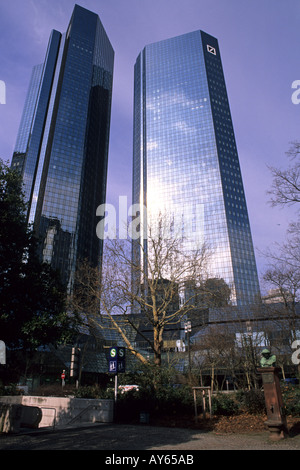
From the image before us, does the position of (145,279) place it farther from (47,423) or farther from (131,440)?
(131,440)

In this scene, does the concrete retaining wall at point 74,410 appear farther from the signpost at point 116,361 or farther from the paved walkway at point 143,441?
the paved walkway at point 143,441

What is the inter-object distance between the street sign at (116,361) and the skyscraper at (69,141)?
3469 inches

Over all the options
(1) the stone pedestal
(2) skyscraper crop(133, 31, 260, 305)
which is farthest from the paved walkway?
(2) skyscraper crop(133, 31, 260, 305)

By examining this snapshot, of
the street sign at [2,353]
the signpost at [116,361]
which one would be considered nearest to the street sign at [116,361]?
the signpost at [116,361]

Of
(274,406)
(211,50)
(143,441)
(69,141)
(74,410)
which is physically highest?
(211,50)

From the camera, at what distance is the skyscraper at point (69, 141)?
11112cm

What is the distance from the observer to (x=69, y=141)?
125812mm

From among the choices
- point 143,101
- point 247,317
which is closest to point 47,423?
point 247,317

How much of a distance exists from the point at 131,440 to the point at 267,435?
503 cm

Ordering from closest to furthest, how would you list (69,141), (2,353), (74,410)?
(2,353) < (74,410) < (69,141)

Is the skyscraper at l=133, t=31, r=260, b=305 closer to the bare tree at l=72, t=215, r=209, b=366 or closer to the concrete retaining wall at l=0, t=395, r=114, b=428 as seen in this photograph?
the bare tree at l=72, t=215, r=209, b=366

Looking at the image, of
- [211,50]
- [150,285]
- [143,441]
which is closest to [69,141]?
[211,50]

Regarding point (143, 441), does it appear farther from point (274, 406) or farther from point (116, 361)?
point (116, 361)

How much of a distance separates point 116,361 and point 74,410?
374 cm
